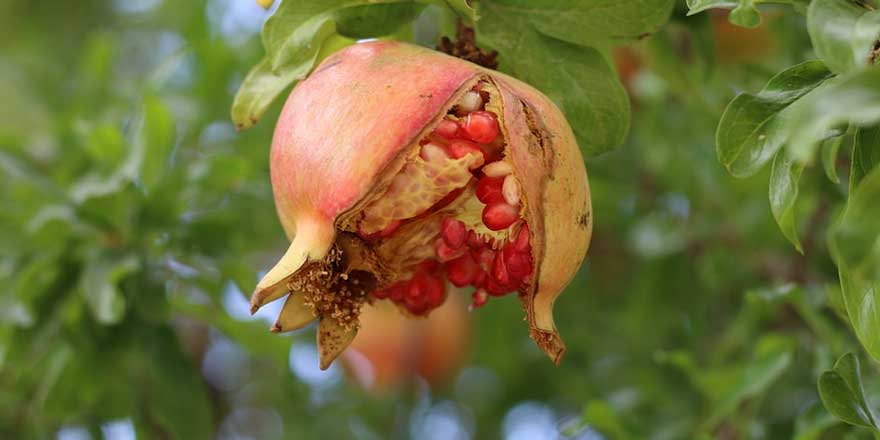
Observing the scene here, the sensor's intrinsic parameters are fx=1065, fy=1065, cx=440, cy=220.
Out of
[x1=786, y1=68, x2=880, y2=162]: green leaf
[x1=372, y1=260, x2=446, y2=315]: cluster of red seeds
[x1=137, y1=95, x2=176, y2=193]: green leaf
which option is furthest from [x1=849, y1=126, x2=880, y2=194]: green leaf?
[x1=137, y1=95, x2=176, y2=193]: green leaf

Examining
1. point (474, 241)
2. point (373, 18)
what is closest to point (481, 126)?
point (474, 241)

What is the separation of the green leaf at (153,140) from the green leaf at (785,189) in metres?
1.21

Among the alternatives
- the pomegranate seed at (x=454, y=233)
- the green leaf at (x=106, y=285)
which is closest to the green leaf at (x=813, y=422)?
the pomegranate seed at (x=454, y=233)

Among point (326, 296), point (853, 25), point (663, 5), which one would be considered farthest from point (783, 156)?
point (326, 296)

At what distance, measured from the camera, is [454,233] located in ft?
3.91

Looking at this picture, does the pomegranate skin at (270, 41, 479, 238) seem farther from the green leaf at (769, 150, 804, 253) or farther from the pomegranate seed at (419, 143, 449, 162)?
the green leaf at (769, 150, 804, 253)

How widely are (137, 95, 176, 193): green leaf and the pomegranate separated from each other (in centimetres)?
81

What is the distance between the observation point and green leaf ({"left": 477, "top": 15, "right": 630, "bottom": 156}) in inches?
52.0

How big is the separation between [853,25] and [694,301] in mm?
1606

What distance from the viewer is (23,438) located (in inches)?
89.7

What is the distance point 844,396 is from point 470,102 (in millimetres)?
552

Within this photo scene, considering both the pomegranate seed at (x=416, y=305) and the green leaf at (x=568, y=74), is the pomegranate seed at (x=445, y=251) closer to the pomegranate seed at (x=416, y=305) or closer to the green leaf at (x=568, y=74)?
the pomegranate seed at (x=416, y=305)

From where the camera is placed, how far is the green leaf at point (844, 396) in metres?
1.23

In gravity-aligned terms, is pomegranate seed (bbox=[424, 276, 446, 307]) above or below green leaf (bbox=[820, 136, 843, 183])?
below
